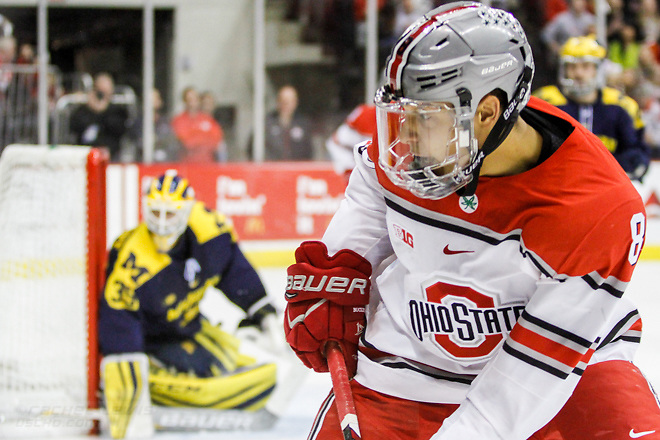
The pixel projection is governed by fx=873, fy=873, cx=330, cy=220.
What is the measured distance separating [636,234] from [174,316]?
7.46 ft

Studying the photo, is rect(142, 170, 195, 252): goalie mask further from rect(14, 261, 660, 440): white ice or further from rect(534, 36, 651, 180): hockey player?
rect(534, 36, 651, 180): hockey player

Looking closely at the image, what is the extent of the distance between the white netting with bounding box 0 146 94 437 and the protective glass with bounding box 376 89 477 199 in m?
1.86

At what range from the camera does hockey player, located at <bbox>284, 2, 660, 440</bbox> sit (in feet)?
3.86

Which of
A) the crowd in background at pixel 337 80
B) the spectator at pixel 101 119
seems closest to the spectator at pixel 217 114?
the crowd in background at pixel 337 80

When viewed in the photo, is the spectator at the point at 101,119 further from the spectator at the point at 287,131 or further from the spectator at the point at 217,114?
the spectator at the point at 287,131

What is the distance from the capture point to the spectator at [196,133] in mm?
6316

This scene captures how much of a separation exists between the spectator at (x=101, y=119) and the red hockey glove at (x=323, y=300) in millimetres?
4877

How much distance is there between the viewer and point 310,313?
1.52m

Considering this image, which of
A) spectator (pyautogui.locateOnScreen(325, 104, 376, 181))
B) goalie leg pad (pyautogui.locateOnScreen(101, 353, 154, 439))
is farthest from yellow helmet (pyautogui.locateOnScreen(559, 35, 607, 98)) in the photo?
goalie leg pad (pyautogui.locateOnScreen(101, 353, 154, 439))

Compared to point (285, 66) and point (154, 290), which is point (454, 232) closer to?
point (154, 290)

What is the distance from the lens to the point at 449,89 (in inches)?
48.2

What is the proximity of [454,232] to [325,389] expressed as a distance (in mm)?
2105

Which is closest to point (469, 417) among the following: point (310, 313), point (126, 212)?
point (310, 313)

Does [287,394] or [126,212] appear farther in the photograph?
[126,212]
